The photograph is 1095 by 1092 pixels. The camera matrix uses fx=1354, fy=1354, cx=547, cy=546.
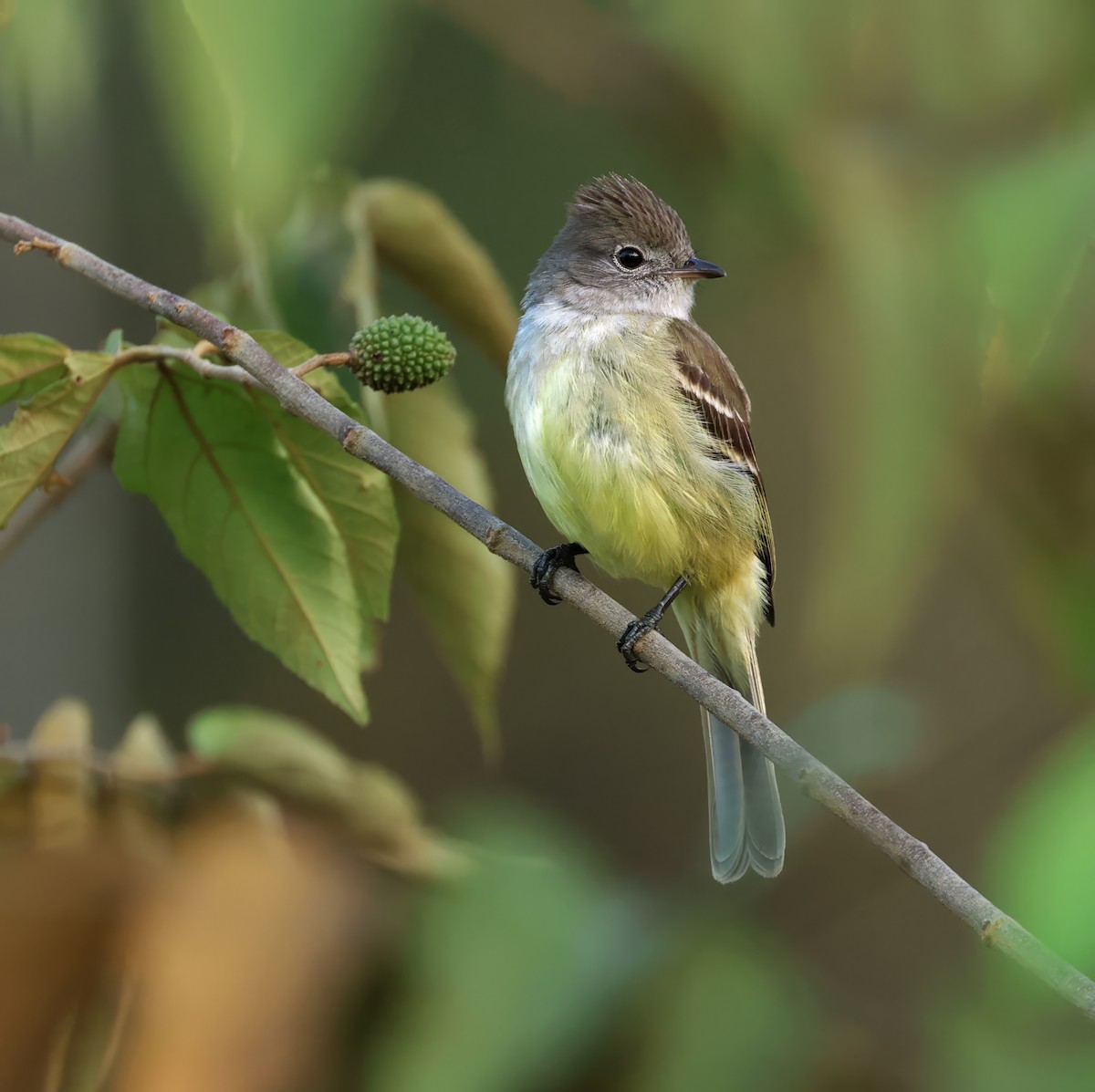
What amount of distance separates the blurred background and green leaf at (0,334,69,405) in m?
0.24

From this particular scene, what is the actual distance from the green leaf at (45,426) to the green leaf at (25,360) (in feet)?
0.09

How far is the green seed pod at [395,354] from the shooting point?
153 centimetres

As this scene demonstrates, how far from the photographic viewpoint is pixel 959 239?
1770mm

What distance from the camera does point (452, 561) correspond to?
71.2 inches

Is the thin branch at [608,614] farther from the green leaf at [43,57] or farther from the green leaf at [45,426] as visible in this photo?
the green leaf at [43,57]

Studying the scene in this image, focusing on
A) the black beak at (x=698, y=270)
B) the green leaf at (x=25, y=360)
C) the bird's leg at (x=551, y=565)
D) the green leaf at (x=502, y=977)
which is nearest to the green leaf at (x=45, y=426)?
the green leaf at (x=25, y=360)

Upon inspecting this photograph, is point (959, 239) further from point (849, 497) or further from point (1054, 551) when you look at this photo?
point (1054, 551)

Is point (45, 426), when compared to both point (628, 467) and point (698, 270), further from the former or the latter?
point (698, 270)

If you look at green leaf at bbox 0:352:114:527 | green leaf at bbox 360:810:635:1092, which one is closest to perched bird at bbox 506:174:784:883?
green leaf at bbox 360:810:635:1092

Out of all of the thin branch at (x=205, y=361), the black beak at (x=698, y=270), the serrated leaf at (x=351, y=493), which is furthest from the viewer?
the black beak at (x=698, y=270)

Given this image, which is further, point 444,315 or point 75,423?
point 444,315

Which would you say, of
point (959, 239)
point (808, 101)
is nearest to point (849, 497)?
point (959, 239)

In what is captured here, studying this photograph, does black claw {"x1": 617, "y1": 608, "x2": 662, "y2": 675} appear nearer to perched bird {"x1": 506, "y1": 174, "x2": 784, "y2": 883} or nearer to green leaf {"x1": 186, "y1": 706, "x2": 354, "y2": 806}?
perched bird {"x1": 506, "y1": 174, "x2": 784, "y2": 883}

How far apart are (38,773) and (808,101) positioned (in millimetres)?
1395
